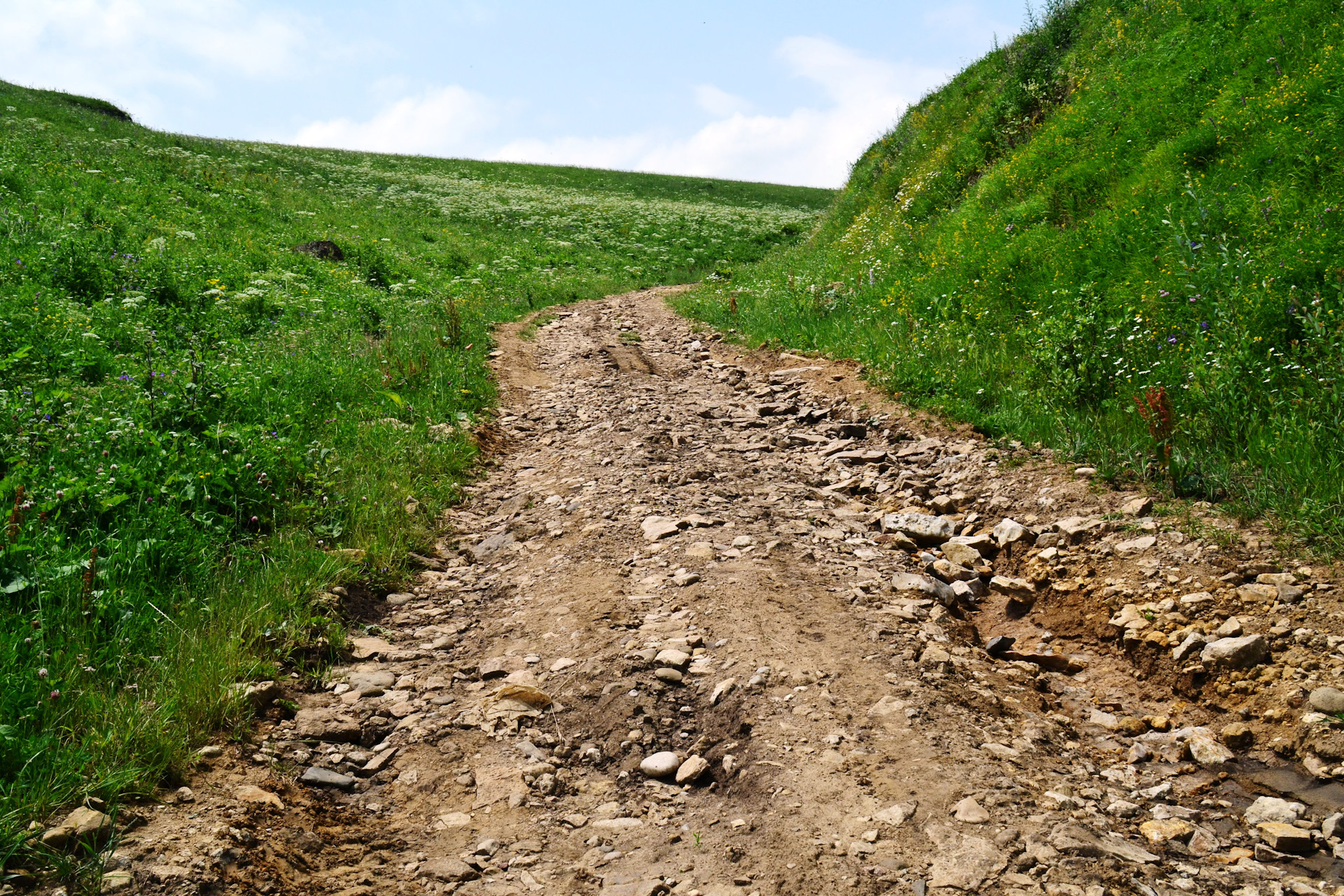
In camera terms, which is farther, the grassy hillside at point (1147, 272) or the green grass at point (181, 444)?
the grassy hillside at point (1147, 272)

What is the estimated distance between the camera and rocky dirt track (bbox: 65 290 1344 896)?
2908 mm

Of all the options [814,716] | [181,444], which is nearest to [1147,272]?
[814,716]

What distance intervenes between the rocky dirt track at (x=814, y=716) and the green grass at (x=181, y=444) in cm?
45

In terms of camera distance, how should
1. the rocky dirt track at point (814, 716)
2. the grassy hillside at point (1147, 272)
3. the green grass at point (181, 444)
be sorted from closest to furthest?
the rocky dirt track at point (814, 716) < the green grass at point (181, 444) < the grassy hillside at point (1147, 272)

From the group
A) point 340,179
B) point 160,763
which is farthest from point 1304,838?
point 340,179

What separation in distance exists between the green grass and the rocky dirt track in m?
0.45

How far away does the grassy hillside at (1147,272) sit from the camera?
5457 mm

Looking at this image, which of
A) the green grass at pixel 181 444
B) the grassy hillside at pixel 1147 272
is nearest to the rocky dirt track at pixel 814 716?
the green grass at pixel 181 444

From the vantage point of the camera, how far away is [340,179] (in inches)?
1414

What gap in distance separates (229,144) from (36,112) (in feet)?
41.6

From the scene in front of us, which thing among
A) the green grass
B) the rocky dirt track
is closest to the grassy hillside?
the rocky dirt track

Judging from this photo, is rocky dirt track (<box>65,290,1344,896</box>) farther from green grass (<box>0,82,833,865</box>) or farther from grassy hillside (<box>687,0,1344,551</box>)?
grassy hillside (<box>687,0,1344,551</box>)

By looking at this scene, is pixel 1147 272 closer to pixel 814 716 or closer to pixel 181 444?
pixel 814 716

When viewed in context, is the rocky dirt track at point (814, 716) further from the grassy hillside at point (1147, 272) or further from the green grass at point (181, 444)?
the grassy hillside at point (1147, 272)
